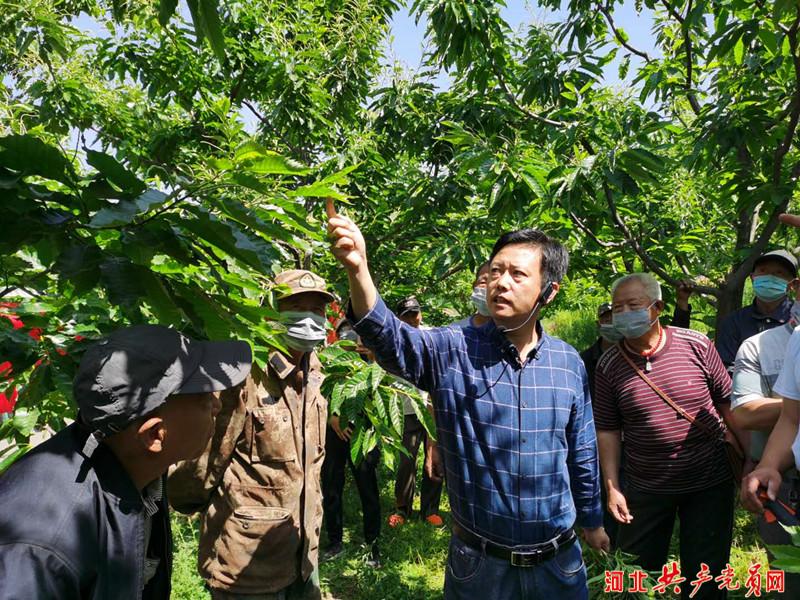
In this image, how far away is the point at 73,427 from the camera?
131 cm

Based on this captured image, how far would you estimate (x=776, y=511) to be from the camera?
6.85 feet

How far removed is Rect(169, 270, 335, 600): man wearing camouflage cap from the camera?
226 centimetres

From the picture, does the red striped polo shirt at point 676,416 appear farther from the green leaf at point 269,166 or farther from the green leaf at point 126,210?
the green leaf at point 126,210

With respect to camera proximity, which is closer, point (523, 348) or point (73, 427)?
point (73, 427)

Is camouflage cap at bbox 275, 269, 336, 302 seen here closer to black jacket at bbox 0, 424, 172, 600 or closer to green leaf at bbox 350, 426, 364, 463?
green leaf at bbox 350, 426, 364, 463

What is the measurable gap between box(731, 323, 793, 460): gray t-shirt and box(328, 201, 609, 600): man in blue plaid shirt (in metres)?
0.84

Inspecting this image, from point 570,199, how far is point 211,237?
7.23ft

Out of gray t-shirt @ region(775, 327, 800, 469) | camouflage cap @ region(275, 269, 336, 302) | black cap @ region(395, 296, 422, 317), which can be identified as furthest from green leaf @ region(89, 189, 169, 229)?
black cap @ region(395, 296, 422, 317)

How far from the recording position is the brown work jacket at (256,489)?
225cm

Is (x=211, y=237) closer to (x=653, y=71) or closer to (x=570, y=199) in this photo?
(x=570, y=199)

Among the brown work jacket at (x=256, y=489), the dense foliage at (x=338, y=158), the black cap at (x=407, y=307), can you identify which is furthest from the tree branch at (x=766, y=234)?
the brown work jacket at (x=256, y=489)

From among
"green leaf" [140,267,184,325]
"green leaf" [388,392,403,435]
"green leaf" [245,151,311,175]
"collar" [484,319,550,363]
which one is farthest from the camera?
"green leaf" [388,392,403,435]

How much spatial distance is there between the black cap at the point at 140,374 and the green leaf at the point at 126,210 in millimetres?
322

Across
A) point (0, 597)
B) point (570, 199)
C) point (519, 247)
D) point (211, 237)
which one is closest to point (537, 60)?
point (570, 199)
